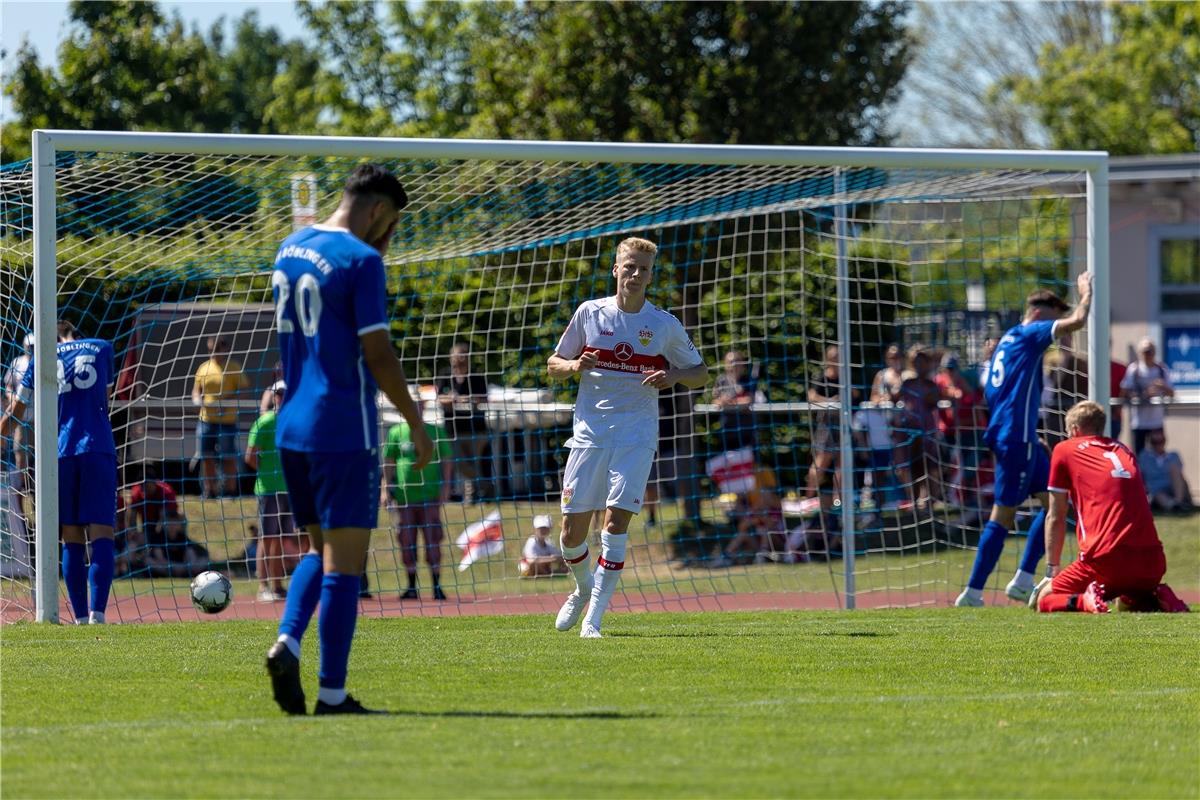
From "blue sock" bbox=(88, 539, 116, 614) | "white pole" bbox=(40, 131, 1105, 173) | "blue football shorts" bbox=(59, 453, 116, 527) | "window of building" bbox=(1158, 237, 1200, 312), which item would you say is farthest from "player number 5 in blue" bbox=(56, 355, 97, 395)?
"window of building" bbox=(1158, 237, 1200, 312)

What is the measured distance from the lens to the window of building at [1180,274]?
2434 cm

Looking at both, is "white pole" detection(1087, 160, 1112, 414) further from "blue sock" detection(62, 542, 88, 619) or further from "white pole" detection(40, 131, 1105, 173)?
"blue sock" detection(62, 542, 88, 619)

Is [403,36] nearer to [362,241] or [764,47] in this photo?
[764,47]

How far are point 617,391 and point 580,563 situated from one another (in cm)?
107

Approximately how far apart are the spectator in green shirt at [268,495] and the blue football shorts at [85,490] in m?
2.93

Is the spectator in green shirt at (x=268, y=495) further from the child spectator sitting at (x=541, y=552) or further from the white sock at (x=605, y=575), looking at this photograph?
the white sock at (x=605, y=575)

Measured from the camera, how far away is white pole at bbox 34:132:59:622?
1025 cm

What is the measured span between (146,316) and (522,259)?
423 centimetres

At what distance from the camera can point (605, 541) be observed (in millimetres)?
8820

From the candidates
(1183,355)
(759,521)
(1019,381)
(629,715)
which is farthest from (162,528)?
(1183,355)

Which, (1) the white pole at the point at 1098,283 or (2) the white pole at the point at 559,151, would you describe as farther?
(1) the white pole at the point at 1098,283

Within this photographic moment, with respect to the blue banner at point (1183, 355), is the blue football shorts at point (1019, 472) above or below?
below

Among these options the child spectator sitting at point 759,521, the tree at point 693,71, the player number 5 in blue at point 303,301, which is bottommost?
the child spectator sitting at point 759,521

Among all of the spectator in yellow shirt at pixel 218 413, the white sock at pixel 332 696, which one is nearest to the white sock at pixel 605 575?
the white sock at pixel 332 696
